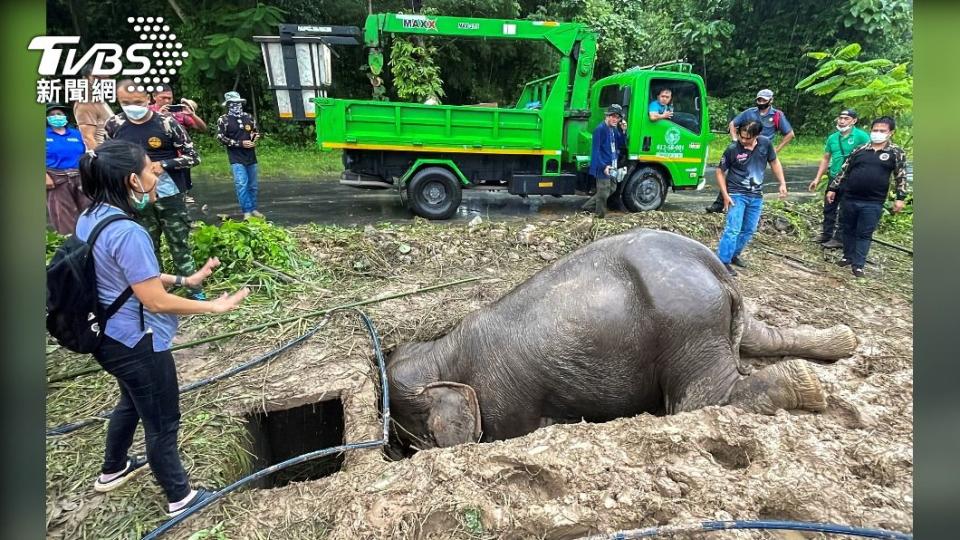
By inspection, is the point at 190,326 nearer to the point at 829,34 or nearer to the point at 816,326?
the point at 816,326

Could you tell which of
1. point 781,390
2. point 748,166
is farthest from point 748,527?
point 748,166

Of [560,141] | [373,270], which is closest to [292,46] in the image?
[560,141]

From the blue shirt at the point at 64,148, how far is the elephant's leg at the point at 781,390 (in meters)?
6.37

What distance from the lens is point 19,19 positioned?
69.8 inches

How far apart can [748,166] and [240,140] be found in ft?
21.3

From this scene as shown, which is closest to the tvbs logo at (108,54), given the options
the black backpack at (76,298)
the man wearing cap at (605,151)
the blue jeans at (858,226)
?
the black backpack at (76,298)

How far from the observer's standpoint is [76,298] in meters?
2.17

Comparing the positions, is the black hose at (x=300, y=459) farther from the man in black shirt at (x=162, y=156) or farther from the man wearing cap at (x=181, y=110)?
the man wearing cap at (x=181, y=110)

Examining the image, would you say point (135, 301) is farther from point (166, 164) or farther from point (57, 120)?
point (57, 120)

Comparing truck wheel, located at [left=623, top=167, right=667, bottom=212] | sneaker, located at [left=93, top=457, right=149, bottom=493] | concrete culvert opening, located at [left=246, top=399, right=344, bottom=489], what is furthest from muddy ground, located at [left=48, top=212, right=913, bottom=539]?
truck wheel, located at [left=623, top=167, right=667, bottom=212]

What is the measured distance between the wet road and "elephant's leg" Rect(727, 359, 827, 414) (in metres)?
6.46

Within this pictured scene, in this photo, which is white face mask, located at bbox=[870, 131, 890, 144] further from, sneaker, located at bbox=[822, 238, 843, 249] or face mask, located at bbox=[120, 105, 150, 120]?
face mask, located at bbox=[120, 105, 150, 120]

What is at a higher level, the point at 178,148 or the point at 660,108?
the point at 660,108

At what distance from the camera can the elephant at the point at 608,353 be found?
132 inches
